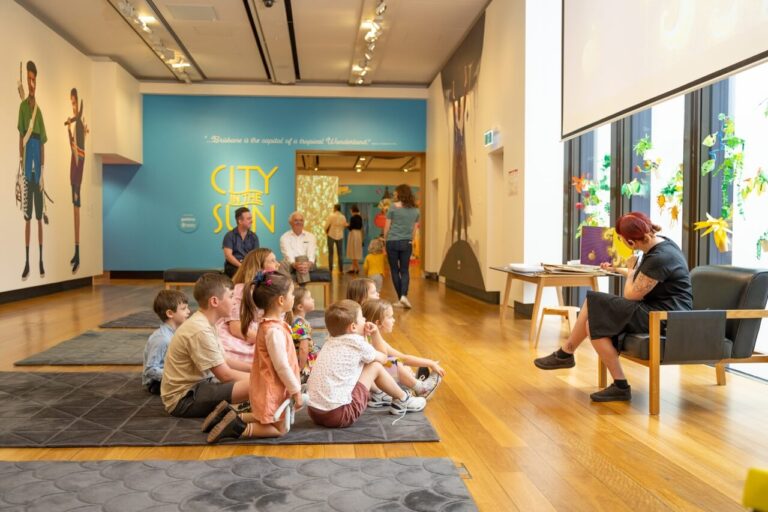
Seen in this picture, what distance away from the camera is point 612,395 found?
369 cm

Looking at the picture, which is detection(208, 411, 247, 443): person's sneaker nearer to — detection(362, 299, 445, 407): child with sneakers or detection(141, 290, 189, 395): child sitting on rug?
detection(362, 299, 445, 407): child with sneakers

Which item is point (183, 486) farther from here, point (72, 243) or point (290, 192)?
point (290, 192)

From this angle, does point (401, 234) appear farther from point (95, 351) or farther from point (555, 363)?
point (555, 363)

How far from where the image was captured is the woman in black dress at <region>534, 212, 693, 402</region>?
3.61 m

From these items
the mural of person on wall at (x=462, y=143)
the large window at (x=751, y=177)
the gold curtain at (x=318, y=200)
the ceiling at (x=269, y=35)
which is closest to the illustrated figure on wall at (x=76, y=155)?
the ceiling at (x=269, y=35)

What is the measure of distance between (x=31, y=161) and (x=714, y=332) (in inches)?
345

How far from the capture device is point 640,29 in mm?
5086

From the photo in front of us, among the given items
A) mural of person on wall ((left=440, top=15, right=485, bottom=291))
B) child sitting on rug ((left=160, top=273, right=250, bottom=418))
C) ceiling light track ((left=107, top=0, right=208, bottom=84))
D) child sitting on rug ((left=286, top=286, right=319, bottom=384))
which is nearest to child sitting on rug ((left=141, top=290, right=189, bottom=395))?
child sitting on rug ((left=160, top=273, right=250, bottom=418))

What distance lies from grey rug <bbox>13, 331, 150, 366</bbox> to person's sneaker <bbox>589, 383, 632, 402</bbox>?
300cm

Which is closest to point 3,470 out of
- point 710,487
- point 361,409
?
point 361,409

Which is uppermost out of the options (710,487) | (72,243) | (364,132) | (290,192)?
(364,132)

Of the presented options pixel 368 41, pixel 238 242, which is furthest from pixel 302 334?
pixel 368 41

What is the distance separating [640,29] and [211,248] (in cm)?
1009

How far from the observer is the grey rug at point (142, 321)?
21.5 feet
